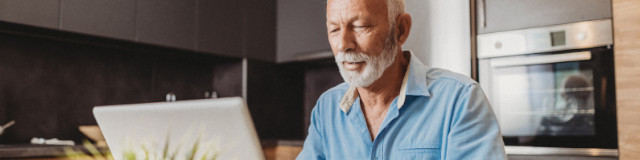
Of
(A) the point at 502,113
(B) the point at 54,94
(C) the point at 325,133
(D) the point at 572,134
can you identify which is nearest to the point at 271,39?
(B) the point at 54,94

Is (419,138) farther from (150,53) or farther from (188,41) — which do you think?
(150,53)

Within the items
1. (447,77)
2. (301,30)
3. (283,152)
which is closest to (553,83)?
(447,77)

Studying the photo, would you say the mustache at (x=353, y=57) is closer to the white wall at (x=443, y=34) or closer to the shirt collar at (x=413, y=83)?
the shirt collar at (x=413, y=83)

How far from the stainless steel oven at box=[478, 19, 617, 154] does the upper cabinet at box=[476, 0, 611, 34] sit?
34 mm

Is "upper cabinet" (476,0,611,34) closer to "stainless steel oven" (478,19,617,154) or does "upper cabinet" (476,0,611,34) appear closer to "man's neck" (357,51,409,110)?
"stainless steel oven" (478,19,617,154)

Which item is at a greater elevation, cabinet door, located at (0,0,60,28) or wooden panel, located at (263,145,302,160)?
cabinet door, located at (0,0,60,28)

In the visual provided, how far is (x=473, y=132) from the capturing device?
104 cm

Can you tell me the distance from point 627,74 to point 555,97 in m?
0.31

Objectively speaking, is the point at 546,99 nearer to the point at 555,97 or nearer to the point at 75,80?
the point at 555,97

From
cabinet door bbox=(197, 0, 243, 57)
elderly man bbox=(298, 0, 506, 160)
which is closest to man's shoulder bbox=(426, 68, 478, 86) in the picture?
elderly man bbox=(298, 0, 506, 160)

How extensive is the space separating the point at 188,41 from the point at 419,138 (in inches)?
91.9

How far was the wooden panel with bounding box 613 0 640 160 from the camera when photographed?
84.6 inches

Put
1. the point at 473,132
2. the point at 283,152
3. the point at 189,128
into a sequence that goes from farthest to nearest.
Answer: the point at 283,152, the point at 473,132, the point at 189,128

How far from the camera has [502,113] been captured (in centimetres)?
251
